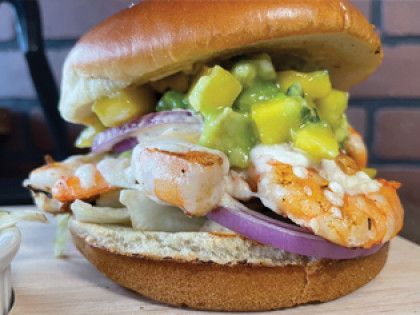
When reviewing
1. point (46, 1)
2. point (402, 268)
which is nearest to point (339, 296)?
point (402, 268)

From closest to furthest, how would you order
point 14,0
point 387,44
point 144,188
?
point 144,188, point 14,0, point 387,44

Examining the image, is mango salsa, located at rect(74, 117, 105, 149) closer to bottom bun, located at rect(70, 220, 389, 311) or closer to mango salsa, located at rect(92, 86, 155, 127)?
mango salsa, located at rect(92, 86, 155, 127)

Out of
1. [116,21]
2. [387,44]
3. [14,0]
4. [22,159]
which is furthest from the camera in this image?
[22,159]

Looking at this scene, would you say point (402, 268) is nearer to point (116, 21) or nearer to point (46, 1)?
point (116, 21)

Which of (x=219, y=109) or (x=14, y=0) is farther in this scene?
(x=14, y=0)

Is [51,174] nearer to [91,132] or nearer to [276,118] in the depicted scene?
→ [91,132]

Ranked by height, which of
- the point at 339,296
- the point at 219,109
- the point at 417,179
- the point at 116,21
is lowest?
the point at 417,179

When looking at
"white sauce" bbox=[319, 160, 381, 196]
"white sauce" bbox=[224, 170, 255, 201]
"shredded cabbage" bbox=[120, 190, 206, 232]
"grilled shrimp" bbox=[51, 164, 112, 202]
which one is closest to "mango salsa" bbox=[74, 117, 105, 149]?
"grilled shrimp" bbox=[51, 164, 112, 202]

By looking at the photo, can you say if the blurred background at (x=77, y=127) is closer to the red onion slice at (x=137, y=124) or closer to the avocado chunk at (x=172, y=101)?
the red onion slice at (x=137, y=124)
